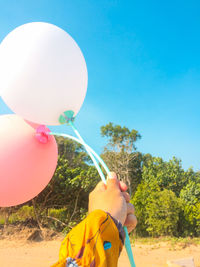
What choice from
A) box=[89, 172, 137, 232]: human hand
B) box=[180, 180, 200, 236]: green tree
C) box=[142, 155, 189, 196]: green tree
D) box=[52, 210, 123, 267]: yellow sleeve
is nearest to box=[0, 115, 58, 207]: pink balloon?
→ box=[89, 172, 137, 232]: human hand

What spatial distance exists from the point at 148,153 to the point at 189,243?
245 inches

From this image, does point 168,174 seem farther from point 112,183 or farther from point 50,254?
point 112,183

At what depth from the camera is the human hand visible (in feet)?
2.89

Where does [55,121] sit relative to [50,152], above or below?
above

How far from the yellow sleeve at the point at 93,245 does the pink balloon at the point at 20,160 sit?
99 centimetres

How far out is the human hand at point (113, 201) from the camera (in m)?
0.88

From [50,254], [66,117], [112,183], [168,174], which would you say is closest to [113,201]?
[112,183]

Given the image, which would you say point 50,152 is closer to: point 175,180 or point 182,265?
point 182,265

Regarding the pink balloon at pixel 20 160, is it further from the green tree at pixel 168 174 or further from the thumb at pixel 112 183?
the green tree at pixel 168 174

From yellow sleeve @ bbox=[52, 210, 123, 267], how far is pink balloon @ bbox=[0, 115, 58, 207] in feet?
3.26

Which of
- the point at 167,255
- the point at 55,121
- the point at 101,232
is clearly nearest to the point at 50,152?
the point at 55,121

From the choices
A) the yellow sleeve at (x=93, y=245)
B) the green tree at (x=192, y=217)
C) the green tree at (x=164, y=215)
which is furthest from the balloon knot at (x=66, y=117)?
the green tree at (x=192, y=217)

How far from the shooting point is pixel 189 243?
583 cm

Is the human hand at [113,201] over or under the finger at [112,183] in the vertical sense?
under
